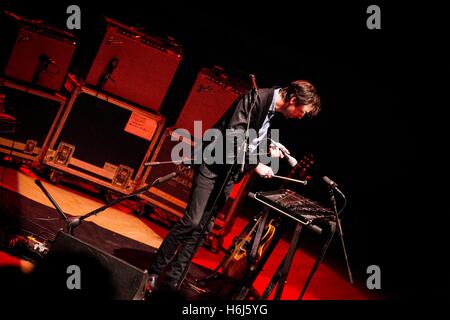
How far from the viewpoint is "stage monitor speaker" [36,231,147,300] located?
57.4 inches

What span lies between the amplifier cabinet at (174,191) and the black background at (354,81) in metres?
1.20

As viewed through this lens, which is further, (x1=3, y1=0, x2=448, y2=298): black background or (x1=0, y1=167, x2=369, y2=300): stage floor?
(x1=3, y1=0, x2=448, y2=298): black background

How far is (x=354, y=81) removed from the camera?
19.1 ft

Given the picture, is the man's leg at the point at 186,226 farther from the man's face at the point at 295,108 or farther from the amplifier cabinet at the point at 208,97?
the amplifier cabinet at the point at 208,97

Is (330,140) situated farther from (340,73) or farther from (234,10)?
(234,10)

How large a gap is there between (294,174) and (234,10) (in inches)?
111

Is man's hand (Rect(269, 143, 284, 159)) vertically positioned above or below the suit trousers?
above

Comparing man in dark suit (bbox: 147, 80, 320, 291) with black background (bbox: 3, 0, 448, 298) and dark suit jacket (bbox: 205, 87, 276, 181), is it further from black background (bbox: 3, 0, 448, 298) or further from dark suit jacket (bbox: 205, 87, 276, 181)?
black background (bbox: 3, 0, 448, 298)

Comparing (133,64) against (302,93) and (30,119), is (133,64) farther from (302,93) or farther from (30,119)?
(302,93)

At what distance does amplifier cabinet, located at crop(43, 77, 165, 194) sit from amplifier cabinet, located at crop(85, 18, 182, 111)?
155 millimetres

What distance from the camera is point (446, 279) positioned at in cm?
635

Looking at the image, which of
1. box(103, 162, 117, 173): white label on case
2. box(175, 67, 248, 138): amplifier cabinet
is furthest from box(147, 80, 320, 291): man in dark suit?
box(103, 162, 117, 173): white label on case
